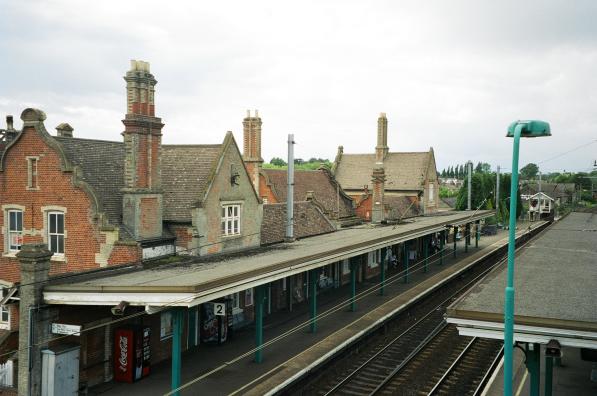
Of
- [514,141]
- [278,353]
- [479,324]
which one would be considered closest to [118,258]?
[278,353]

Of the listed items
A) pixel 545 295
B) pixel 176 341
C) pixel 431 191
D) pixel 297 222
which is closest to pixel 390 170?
pixel 431 191

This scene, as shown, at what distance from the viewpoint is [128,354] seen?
15102 mm

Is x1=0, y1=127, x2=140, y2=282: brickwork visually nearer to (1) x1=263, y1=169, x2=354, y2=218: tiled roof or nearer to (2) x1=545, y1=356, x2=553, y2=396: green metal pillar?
(2) x1=545, y1=356, x2=553, y2=396: green metal pillar

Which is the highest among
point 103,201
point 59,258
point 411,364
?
point 103,201

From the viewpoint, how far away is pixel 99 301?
1268 cm

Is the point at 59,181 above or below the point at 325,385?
above

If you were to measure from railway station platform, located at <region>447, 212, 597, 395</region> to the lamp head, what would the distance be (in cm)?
341

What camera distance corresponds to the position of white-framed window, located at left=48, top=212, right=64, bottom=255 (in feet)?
58.2

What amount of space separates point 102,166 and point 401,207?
31.8m

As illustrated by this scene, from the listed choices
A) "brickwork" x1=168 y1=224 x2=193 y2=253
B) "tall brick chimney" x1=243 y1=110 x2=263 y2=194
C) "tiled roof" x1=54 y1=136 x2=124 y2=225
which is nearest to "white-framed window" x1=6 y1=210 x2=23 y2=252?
"tiled roof" x1=54 y1=136 x2=124 y2=225

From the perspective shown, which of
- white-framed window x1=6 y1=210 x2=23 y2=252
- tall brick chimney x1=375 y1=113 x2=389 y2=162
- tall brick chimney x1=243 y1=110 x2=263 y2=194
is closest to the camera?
white-framed window x1=6 y1=210 x2=23 y2=252

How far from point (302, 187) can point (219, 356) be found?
25.6 metres

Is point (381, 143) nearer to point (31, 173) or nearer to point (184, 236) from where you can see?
point (184, 236)

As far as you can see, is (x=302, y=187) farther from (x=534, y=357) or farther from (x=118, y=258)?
(x=534, y=357)
